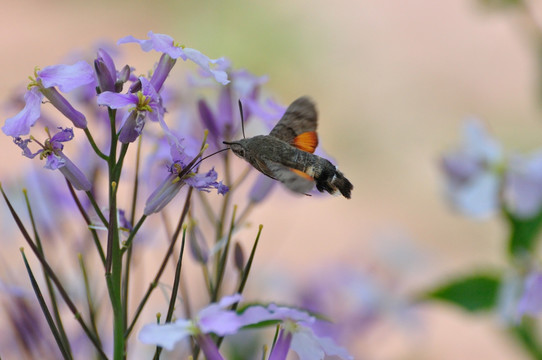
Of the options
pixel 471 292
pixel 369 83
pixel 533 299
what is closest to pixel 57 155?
pixel 533 299

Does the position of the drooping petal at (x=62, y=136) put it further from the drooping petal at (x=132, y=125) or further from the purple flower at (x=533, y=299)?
the purple flower at (x=533, y=299)

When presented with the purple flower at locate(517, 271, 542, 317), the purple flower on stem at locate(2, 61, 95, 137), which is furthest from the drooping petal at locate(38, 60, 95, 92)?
the purple flower at locate(517, 271, 542, 317)

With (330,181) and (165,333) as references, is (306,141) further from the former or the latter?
(165,333)

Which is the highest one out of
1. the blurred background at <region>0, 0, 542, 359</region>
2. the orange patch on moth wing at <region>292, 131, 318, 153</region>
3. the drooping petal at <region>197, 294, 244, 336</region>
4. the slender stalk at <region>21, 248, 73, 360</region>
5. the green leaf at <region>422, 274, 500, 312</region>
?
the blurred background at <region>0, 0, 542, 359</region>

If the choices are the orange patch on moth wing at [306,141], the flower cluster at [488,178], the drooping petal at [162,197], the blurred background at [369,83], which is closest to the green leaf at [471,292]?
the flower cluster at [488,178]

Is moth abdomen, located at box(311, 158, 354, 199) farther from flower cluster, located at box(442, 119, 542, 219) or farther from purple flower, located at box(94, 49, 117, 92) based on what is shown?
flower cluster, located at box(442, 119, 542, 219)

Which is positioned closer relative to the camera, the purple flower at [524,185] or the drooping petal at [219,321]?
the drooping petal at [219,321]

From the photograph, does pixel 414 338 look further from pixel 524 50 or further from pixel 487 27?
pixel 487 27
